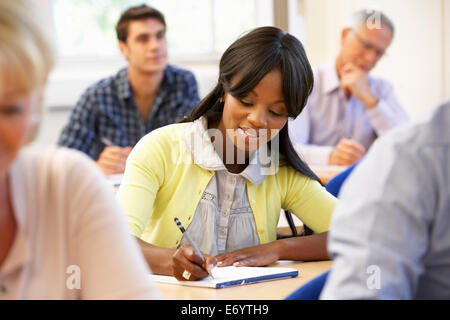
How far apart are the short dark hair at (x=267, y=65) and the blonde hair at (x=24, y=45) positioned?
3.81ft

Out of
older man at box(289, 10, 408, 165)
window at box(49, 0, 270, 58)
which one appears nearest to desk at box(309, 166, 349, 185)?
older man at box(289, 10, 408, 165)

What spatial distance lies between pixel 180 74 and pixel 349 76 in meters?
1.00

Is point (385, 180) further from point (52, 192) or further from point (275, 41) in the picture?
point (275, 41)

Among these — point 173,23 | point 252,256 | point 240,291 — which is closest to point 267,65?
point 252,256

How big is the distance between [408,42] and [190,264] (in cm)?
379

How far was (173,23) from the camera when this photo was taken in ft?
17.8

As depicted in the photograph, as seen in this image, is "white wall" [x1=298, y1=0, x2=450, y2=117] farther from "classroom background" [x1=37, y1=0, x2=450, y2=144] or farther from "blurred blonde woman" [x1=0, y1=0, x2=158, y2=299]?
"blurred blonde woman" [x1=0, y1=0, x2=158, y2=299]

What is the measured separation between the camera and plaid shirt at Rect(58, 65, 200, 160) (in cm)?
408

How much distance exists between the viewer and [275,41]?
204 centimetres

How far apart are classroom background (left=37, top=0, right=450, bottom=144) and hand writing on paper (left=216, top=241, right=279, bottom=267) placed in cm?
317

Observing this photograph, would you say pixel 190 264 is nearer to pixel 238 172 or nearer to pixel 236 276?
pixel 236 276

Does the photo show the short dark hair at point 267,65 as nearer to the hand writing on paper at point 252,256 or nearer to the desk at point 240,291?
the hand writing on paper at point 252,256

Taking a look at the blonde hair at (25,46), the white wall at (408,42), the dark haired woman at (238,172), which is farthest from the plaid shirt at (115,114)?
the blonde hair at (25,46)

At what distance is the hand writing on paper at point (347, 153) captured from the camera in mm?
3465
